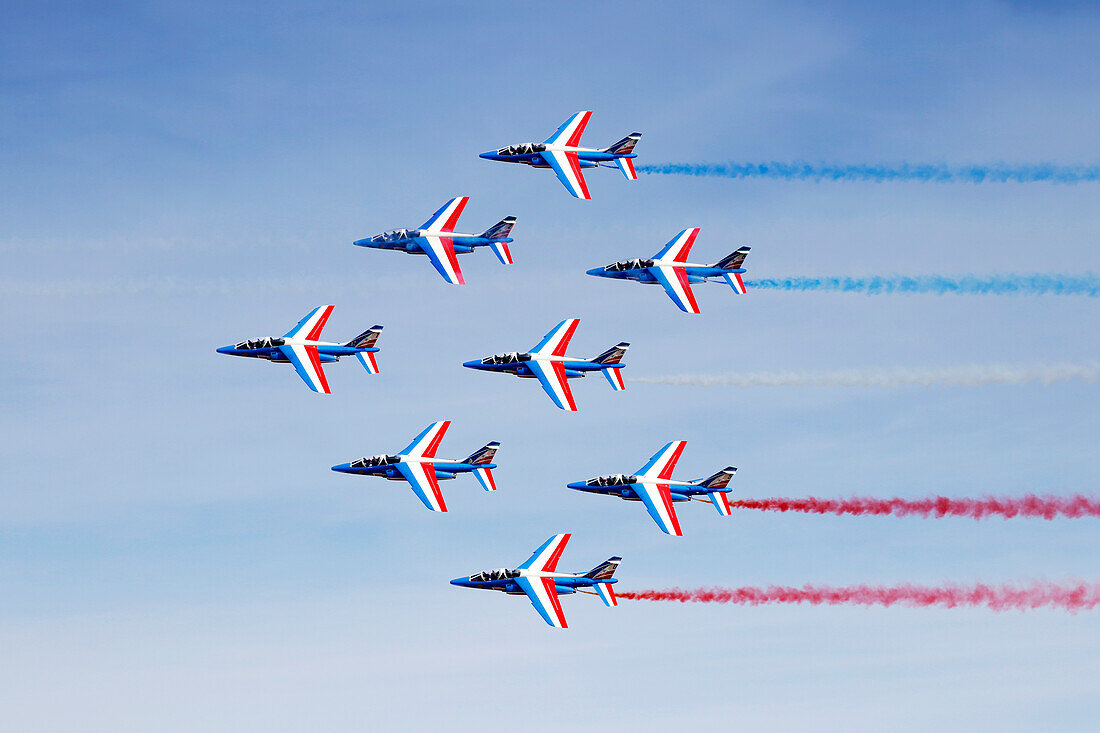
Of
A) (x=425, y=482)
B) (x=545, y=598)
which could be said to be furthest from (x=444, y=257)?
(x=545, y=598)

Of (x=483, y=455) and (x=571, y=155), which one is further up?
(x=571, y=155)

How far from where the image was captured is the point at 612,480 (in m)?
171

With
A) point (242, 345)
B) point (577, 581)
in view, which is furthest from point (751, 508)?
point (242, 345)

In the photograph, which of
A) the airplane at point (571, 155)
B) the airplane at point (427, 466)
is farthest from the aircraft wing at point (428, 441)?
the airplane at point (571, 155)

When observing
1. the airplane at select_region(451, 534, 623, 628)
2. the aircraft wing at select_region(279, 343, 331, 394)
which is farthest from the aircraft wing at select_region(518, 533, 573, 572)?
the aircraft wing at select_region(279, 343, 331, 394)

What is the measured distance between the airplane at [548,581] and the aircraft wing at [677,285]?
92.1ft

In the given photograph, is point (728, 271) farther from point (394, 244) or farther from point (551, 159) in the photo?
point (394, 244)

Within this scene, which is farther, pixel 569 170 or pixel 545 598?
pixel 569 170

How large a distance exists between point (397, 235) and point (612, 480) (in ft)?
115

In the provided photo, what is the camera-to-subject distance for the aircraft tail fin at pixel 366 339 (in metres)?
167

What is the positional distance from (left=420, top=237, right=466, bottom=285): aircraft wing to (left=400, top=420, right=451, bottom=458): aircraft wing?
49.1 ft

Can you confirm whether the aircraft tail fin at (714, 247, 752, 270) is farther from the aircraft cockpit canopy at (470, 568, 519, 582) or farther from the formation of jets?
the aircraft cockpit canopy at (470, 568, 519, 582)

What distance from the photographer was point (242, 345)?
6663 inches

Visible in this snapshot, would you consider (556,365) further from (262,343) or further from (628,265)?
A: (262,343)
